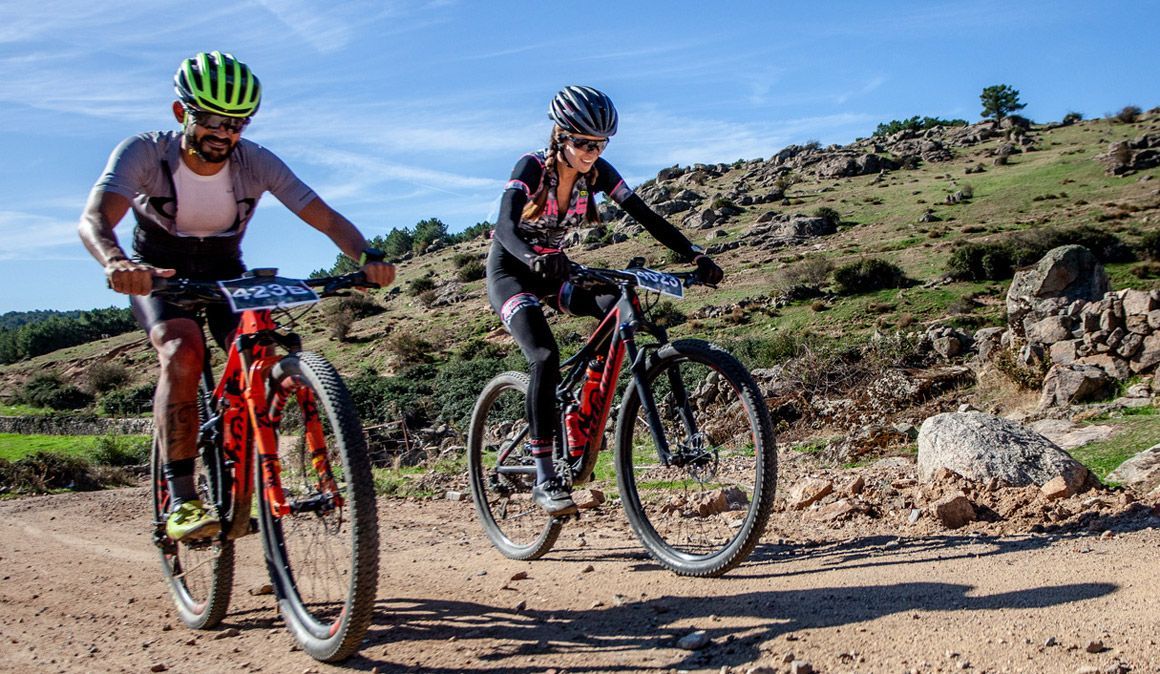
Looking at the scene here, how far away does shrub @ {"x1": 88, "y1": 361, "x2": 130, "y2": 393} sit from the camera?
171 ft

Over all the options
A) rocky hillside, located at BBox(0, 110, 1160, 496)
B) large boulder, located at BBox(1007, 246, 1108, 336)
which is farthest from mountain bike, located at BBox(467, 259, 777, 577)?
large boulder, located at BBox(1007, 246, 1108, 336)

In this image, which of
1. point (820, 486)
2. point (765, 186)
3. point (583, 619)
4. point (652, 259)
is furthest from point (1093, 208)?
point (583, 619)

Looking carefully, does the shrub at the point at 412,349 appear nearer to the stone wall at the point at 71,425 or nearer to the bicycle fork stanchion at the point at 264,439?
the stone wall at the point at 71,425

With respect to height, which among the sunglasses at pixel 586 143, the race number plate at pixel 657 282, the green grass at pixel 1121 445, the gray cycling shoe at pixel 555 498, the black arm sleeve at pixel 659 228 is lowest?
the green grass at pixel 1121 445

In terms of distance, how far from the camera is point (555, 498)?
5172mm

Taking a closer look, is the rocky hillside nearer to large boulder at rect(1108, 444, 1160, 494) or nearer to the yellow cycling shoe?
large boulder at rect(1108, 444, 1160, 494)

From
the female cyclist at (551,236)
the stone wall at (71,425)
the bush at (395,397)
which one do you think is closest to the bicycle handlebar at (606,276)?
the female cyclist at (551,236)

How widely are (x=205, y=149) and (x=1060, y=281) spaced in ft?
60.7

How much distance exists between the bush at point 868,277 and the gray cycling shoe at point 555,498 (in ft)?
104

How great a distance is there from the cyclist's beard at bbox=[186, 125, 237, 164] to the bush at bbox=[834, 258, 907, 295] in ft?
108

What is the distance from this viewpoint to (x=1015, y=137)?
78062mm

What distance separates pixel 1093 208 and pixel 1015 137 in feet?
124

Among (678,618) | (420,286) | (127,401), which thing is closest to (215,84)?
(678,618)

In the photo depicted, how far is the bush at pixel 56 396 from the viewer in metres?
51.6
